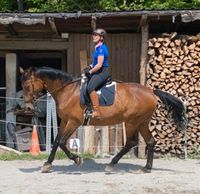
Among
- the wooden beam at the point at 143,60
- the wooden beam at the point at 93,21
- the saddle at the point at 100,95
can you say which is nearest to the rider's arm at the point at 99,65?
the saddle at the point at 100,95

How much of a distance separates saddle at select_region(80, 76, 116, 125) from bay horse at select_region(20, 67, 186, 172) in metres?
0.10

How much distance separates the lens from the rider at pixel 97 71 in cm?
1000

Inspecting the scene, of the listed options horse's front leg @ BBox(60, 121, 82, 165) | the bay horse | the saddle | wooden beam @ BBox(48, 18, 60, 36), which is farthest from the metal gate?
the saddle

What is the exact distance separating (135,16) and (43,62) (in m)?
5.94

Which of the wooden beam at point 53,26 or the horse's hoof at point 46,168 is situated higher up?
the wooden beam at point 53,26

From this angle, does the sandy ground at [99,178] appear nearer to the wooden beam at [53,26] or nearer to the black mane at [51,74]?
the black mane at [51,74]

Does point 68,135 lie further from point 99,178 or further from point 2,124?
point 2,124

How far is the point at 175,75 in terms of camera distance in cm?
1246

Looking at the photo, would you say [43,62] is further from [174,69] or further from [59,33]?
[174,69]

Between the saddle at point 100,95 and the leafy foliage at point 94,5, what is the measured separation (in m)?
9.76

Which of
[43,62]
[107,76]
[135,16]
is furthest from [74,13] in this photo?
[43,62]

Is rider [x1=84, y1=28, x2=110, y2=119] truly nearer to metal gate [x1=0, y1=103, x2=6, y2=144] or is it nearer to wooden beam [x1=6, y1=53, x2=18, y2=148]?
wooden beam [x1=6, y1=53, x2=18, y2=148]

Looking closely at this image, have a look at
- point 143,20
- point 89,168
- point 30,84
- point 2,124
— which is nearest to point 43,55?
point 2,124

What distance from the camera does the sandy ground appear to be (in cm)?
868
